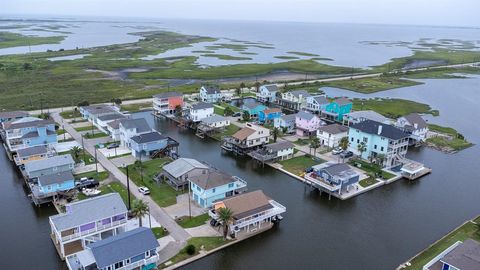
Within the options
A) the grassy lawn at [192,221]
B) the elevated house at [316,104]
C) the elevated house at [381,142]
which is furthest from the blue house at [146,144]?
the elevated house at [316,104]

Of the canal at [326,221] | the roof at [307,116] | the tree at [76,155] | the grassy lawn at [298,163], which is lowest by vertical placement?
the canal at [326,221]

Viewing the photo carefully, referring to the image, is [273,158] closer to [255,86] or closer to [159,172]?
[159,172]

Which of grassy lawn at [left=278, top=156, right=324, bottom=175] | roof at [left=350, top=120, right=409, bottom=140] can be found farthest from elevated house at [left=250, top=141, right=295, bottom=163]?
roof at [left=350, top=120, right=409, bottom=140]

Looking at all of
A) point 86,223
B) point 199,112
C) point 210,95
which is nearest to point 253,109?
point 199,112

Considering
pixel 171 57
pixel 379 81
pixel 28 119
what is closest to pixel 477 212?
pixel 28 119

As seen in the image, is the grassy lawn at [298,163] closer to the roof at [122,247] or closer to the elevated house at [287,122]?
the elevated house at [287,122]

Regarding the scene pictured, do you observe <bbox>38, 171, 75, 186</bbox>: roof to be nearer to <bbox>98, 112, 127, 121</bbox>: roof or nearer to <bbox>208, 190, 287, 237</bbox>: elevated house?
<bbox>208, 190, 287, 237</bbox>: elevated house
